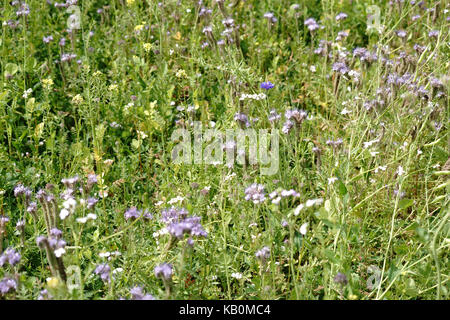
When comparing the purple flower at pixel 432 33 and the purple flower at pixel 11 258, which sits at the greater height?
the purple flower at pixel 432 33

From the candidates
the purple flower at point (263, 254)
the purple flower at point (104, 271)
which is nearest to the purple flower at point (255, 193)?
the purple flower at point (263, 254)

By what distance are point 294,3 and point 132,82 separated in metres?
1.70

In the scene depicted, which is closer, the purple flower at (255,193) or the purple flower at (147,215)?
the purple flower at (255,193)

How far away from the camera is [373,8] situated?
399 cm

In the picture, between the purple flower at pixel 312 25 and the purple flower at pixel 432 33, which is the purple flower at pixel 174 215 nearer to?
the purple flower at pixel 432 33

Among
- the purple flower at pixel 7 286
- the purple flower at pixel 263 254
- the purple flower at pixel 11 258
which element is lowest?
the purple flower at pixel 263 254

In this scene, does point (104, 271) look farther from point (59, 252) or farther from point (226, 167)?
point (226, 167)

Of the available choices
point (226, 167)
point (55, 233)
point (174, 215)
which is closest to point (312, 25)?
point (226, 167)

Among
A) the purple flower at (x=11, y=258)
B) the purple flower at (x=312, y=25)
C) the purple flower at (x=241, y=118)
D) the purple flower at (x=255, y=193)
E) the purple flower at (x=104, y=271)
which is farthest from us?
the purple flower at (x=312, y=25)

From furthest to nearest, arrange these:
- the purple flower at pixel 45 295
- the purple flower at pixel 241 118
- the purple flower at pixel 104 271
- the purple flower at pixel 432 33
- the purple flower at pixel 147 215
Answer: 1. the purple flower at pixel 432 33
2. the purple flower at pixel 241 118
3. the purple flower at pixel 147 215
4. the purple flower at pixel 104 271
5. the purple flower at pixel 45 295

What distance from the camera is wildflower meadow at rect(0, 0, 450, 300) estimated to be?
84.4 inches

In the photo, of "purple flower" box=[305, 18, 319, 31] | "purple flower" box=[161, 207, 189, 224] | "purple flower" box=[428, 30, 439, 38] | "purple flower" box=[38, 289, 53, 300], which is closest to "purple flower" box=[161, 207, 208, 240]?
"purple flower" box=[161, 207, 189, 224]

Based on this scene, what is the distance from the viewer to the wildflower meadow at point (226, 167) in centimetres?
214
